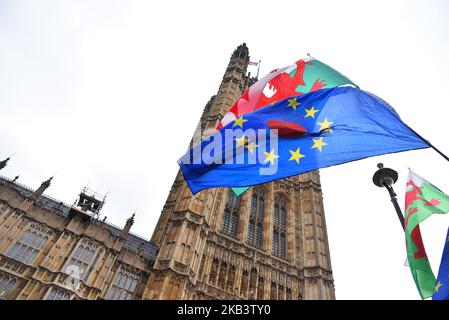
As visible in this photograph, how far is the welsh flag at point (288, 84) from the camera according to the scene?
949 cm

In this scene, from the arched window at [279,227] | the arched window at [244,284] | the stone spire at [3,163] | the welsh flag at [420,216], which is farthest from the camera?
the arched window at [279,227]

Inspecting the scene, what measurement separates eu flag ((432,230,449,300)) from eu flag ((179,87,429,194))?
2339 millimetres

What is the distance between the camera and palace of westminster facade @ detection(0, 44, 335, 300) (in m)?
18.6

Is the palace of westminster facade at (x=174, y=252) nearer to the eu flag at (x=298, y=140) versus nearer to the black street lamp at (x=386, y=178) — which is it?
the eu flag at (x=298, y=140)

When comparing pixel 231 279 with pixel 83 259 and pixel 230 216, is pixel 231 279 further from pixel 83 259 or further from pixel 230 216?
pixel 83 259

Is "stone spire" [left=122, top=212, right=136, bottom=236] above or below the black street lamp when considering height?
above

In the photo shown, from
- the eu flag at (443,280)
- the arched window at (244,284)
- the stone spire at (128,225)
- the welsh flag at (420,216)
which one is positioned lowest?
the eu flag at (443,280)

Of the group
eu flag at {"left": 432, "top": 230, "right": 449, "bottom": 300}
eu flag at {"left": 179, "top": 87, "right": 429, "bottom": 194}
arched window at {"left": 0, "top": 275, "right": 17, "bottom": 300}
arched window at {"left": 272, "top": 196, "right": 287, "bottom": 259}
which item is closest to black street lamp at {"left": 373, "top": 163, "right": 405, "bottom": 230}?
eu flag at {"left": 179, "top": 87, "right": 429, "bottom": 194}

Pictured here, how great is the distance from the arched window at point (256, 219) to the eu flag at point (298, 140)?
19569 millimetres

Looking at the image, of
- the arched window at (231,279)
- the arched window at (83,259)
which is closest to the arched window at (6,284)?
the arched window at (83,259)

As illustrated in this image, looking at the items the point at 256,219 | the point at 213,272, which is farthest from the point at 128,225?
the point at 256,219

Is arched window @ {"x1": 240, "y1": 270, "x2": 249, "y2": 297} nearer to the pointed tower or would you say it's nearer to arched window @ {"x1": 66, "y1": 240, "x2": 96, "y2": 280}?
the pointed tower
